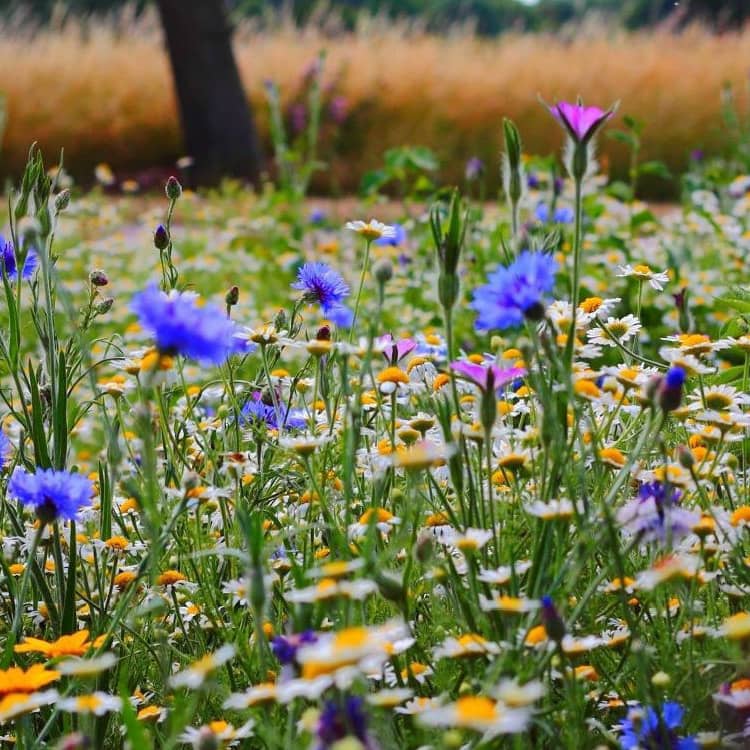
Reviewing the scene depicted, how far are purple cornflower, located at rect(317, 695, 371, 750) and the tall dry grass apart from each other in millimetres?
7730

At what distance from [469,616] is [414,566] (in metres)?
0.25

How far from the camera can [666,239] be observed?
3.92 meters

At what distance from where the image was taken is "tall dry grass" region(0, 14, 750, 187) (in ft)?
28.9

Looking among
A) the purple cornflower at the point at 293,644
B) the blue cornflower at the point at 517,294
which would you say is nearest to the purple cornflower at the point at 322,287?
the blue cornflower at the point at 517,294

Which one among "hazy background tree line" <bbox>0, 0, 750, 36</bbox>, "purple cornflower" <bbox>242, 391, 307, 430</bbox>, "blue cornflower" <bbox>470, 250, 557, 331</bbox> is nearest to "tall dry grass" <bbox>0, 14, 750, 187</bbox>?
"purple cornflower" <bbox>242, 391, 307, 430</bbox>

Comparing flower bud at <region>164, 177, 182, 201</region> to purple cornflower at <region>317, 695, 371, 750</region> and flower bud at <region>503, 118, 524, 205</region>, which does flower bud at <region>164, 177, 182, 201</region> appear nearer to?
flower bud at <region>503, 118, 524, 205</region>

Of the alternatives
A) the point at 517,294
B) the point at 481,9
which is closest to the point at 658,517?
the point at 517,294

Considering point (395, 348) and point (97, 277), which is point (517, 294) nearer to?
point (395, 348)

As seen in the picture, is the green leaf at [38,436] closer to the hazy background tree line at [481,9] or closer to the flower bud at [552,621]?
the flower bud at [552,621]

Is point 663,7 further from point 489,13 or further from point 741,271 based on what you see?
point 741,271

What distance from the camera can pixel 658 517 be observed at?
1.08m

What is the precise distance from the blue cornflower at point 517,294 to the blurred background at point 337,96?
258 inches

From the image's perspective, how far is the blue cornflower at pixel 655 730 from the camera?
3.07 ft

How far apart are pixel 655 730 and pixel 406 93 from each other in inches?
355
